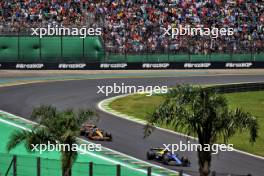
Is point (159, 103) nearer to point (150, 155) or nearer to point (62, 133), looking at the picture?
point (150, 155)

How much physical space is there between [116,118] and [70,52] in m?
26.0

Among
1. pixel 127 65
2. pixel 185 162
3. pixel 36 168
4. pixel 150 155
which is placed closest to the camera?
pixel 36 168

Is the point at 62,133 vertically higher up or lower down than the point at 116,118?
higher up

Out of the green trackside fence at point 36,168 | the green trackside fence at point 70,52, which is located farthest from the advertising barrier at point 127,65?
the green trackside fence at point 36,168

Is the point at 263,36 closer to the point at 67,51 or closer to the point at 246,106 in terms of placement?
the point at 67,51

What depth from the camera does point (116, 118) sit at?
4100 centimetres

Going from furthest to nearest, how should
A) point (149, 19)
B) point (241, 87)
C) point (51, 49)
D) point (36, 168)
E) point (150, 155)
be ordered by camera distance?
point (149, 19), point (51, 49), point (241, 87), point (150, 155), point (36, 168)

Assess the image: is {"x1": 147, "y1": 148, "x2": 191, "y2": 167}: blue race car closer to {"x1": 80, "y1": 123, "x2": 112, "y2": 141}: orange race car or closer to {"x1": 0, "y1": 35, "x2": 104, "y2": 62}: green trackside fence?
{"x1": 80, "y1": 123, "x2": 112, "y2": 141}: orange race car

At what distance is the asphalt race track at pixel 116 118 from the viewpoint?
2992 cm

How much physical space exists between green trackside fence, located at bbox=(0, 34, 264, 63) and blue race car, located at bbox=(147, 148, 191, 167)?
1418 inches

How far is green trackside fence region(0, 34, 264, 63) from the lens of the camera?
6544cm

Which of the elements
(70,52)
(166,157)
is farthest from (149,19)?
(166,157)

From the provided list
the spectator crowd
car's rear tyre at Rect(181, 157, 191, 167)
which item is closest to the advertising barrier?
the spectator crowd

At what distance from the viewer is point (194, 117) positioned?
21.5 metres
